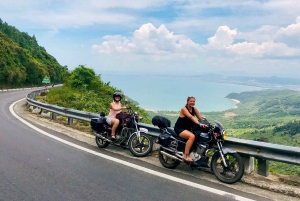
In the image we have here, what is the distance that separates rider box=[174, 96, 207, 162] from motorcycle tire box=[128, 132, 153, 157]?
3.47ft

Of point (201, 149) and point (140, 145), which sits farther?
point (140, 145)

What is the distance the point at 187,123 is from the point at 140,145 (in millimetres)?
1443

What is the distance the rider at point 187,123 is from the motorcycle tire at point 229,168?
0.49 meters

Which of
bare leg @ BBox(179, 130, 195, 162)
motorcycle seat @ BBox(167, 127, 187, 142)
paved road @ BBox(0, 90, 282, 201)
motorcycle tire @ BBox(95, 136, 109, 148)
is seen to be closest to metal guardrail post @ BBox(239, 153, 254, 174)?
paved road @ BBox(0, 90, 282, 201)

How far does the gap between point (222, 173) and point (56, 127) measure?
673 cm

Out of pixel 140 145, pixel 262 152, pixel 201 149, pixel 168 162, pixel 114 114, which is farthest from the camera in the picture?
pixel 114 114

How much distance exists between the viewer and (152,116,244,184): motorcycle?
5.20 metres

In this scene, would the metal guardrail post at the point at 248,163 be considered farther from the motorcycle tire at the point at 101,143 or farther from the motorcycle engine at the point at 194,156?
the motorcycle tire at the point at 101,143

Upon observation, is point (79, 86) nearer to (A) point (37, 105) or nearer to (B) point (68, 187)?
(A) point (37, 105)

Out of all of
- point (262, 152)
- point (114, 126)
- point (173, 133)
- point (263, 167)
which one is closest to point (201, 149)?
point (173, 133)

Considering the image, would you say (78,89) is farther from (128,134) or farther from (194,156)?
(194,156)

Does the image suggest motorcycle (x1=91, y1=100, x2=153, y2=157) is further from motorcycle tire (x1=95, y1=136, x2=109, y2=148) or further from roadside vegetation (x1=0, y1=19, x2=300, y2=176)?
roadside vegetation (x1=0, y1=19, x2=300, y2=176)

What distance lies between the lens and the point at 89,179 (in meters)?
5.17

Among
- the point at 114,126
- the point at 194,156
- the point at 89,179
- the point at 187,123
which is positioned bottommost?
the point at 89,179
